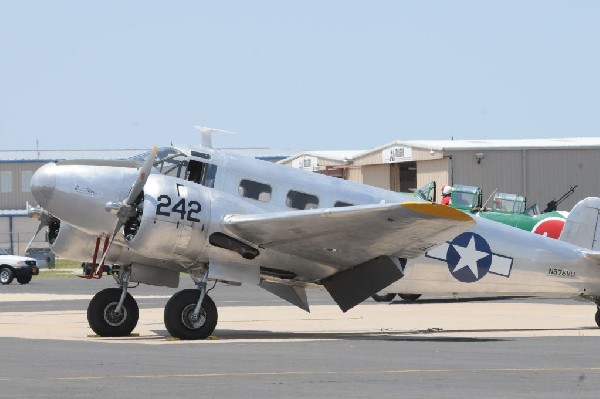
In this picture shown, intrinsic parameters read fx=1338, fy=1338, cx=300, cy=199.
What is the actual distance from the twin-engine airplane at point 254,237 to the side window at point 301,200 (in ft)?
0.06

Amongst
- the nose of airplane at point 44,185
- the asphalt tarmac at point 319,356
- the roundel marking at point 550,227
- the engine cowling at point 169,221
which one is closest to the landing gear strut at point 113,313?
the asphalt tarmac at point 319,356

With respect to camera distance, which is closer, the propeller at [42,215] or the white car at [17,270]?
the propeller at [42,215]

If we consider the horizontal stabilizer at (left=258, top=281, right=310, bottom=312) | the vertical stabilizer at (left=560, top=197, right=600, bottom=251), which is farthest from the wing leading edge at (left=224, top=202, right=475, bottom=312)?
the vertical stabilizer at (left=560, top=197, right=600, bottom=251)

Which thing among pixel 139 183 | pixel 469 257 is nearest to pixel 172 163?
pixel 139 183

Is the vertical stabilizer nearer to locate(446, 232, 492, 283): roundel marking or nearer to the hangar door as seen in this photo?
locate(446, 232, 492, 283): roundel marking

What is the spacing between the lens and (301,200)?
23.1m

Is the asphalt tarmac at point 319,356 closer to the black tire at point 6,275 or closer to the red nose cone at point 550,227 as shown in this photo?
the red nose cone at point 550,227

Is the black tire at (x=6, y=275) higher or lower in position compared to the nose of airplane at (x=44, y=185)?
lower

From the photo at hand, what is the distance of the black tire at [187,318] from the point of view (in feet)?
71.1

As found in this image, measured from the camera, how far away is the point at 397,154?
67.7 m

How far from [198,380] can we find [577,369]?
4651 millimetres

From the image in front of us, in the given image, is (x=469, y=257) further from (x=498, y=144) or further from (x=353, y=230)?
(x=498, y=144)

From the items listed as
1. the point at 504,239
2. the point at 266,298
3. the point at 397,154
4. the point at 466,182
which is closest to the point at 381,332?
the point at 504,239

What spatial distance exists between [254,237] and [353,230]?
1752mm
